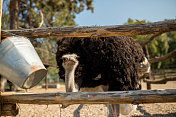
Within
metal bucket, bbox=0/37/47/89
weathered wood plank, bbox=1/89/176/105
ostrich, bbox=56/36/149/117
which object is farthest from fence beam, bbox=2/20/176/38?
ostrich, bbox=56/36/149/117

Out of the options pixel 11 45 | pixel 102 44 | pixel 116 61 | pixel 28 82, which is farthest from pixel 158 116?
pixel 11 45

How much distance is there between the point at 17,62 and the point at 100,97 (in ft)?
2.57

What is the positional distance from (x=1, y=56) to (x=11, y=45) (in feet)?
0.39

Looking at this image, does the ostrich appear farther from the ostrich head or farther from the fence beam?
the fence beam

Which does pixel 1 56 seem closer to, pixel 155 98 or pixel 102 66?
pixel 155 98

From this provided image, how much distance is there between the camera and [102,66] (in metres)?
3.04

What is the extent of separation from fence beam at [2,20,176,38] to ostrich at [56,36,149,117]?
38.9 inches

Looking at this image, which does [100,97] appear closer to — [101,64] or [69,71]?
[69,71]

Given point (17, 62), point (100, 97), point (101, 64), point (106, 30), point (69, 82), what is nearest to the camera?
point (17, 62)

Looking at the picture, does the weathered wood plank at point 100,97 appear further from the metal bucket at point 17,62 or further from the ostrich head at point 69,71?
the ostrich head at point 69,71

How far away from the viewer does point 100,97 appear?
155 cm

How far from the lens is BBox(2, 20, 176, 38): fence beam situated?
1.64 m

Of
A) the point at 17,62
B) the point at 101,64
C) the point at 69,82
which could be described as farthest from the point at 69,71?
the point at 17,62

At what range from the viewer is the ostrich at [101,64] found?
2.87 m
